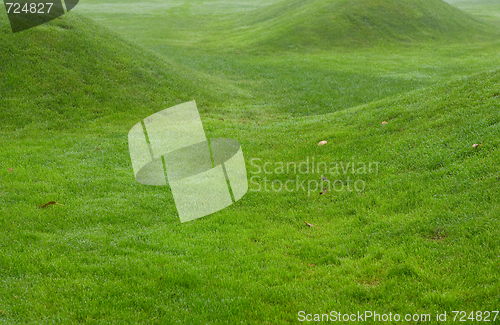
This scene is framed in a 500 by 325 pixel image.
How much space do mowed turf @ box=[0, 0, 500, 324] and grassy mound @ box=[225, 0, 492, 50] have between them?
29.4 m

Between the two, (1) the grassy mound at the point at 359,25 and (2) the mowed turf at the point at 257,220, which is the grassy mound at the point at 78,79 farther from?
(1) the grassy mound at the point at 359,25

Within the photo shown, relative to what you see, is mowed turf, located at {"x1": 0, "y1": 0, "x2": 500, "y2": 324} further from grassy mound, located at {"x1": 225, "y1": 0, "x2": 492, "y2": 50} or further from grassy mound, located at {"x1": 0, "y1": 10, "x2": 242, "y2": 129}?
grassy mound, located at {"x1": 225, "y1": 0, "x2": 492, "y2": 50}

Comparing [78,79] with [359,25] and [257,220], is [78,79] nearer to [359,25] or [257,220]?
[257,220]

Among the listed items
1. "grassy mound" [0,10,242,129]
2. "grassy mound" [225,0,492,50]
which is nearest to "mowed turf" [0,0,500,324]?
"grassy mound" [0,10,242,129]

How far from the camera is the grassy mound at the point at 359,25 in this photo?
4903 centimetres

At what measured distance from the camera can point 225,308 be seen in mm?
7965

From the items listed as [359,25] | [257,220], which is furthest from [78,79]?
[359,25]

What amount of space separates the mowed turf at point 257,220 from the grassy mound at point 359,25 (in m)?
29.4

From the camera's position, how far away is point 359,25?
2002 inches

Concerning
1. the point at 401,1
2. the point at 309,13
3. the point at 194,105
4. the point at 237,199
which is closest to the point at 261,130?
the point at 194,105

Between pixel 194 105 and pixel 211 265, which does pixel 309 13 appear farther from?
pixel 211 265

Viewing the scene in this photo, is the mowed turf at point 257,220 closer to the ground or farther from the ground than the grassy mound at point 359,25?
closer to the ground

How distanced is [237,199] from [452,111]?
32.9 ft

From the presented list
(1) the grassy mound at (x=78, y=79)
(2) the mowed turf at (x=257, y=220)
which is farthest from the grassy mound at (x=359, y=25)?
(2) the mowed turf at (x=257, y=220)
